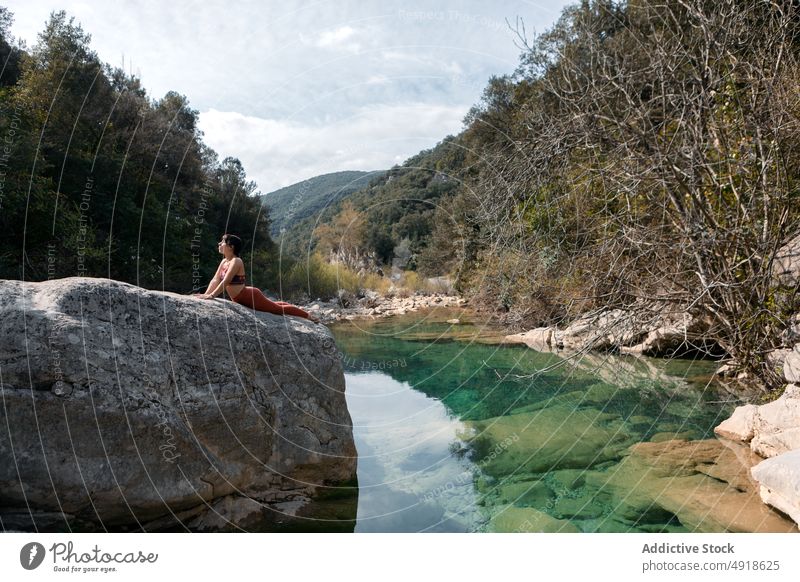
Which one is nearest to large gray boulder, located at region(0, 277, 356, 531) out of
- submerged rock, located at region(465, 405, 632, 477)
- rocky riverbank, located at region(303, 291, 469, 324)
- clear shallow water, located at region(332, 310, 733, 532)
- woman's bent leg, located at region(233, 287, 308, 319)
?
woman's bent leg, located at region(233, 287, 308, 319)

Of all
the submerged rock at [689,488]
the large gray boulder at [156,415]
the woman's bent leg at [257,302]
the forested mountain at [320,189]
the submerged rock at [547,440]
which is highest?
the forested mountain at [320,189]

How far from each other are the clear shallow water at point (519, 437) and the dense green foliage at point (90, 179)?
447cm

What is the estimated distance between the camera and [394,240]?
25859 millimetres

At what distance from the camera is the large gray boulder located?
3.37 metres

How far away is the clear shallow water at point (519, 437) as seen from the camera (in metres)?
4.40

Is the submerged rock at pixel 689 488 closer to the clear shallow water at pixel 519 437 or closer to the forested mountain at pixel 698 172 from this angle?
the clear shallow water at pixel 519 437

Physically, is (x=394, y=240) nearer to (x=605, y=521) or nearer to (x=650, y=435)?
(x=650, y=435)

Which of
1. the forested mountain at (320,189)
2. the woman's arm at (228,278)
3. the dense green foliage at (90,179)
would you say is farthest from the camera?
the dense green foliage at (90,179)

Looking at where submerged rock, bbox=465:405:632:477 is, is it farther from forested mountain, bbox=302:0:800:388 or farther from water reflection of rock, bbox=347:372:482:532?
forested mountain, bbox=302:0:800:388

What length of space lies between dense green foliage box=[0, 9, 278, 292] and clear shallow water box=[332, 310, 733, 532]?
14.7ft

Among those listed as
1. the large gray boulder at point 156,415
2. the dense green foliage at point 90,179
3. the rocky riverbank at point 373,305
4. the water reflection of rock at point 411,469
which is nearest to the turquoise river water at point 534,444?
the water reflection of rock at point 411,469

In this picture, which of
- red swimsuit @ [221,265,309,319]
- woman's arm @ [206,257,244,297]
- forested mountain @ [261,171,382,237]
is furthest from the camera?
forested mountain @ [261,171,382,237]

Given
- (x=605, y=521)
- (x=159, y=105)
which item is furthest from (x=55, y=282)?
(x=159, y=105)
